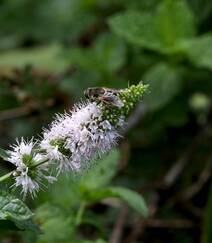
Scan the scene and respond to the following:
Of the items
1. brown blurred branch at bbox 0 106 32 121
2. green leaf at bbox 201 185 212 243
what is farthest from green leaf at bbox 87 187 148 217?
brown blurred branch at bbox 0 106 32 121

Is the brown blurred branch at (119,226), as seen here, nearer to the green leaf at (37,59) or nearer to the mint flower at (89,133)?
the mint flower at (89,133)

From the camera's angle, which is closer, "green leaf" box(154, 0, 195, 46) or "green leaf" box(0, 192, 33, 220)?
"green leaf" box(0, 192, 33, 220)

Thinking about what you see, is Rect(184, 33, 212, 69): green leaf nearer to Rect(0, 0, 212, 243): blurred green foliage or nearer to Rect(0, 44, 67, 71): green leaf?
Rect(0, 0, 212, 243): blurred green foliage

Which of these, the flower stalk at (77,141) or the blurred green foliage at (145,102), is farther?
the blurred green foliage at (145,102)

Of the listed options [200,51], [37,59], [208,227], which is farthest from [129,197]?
[37,59]

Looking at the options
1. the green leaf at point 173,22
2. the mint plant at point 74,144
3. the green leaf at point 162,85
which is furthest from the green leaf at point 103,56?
the mint plant at point 74,144
